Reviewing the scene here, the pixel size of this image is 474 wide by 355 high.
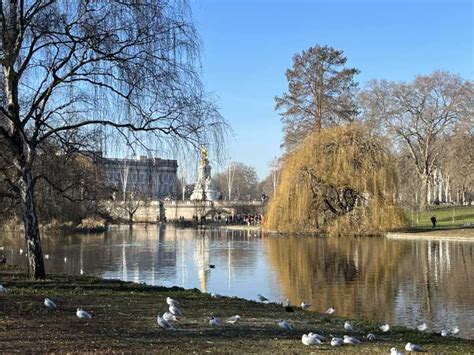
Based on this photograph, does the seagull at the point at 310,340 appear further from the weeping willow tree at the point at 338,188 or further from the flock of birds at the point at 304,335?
the weeping willow tree at the point at 338,188

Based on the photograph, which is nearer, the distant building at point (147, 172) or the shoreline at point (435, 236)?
the distant building at point (147, 172)

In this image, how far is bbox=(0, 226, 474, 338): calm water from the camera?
1656 centimetres

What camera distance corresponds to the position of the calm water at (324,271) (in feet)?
54.3

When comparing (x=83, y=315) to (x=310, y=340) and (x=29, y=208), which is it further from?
(x=29, y=208)

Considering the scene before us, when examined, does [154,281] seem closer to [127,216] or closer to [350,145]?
[350,145]

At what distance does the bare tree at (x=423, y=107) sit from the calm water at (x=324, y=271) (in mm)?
26472

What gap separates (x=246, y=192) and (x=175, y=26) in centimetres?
12688

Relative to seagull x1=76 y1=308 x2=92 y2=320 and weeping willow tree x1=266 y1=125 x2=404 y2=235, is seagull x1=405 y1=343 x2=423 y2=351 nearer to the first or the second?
seagull x1=76 y1=308 x2=92 y2=320

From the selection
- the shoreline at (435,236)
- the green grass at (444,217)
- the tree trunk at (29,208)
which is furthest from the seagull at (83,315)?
the green grass at (444,217)

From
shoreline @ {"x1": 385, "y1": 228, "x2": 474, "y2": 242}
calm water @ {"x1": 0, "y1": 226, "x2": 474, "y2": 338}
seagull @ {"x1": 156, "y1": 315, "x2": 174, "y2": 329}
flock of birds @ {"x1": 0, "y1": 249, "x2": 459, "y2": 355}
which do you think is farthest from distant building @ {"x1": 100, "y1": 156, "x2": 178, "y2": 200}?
shoreline @ {"x1": 385, "y1": 228, "x2": 474, "y2": 242}

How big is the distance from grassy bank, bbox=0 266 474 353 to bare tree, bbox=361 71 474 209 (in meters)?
51.5

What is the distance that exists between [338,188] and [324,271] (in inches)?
846

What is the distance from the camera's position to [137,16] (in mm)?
13242

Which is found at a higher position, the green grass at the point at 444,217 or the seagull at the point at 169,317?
the green grass at the point at 444,217
